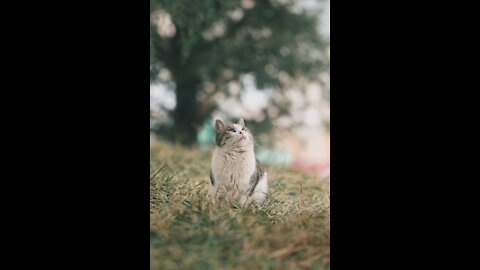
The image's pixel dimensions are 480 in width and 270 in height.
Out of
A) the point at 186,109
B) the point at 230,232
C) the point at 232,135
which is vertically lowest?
the point at 230,232

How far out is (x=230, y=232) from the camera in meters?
2.56

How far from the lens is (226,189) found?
307 cm

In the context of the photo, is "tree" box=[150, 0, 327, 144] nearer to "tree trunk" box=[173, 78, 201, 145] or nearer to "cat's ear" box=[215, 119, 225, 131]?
"tree trunk" box=[173, 78, 201, 145]

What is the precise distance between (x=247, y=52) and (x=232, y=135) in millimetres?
4196

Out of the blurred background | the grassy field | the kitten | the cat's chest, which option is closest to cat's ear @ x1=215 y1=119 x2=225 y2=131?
the kitten

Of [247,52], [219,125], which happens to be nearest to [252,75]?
[247,52]

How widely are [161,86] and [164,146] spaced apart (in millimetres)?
1610

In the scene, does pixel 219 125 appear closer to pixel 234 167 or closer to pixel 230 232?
pixel 234 167

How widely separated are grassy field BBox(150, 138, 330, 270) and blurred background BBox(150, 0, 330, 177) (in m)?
3.66

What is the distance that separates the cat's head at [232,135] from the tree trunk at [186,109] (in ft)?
13.7
